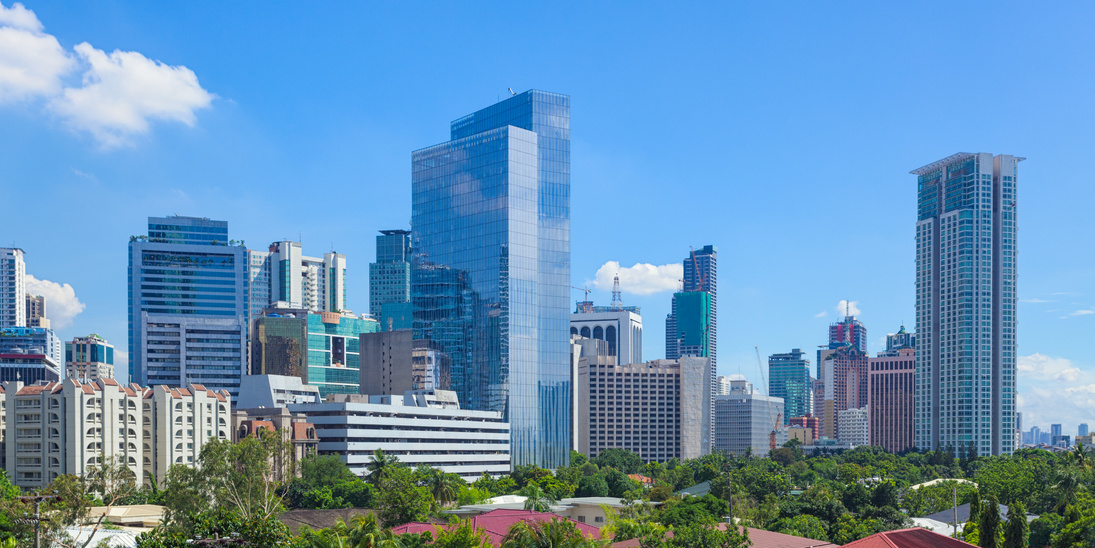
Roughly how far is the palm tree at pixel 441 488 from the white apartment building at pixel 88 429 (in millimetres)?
37752

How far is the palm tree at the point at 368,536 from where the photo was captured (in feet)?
193

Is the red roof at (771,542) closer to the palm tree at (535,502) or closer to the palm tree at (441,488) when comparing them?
the palm tree at (535,502)

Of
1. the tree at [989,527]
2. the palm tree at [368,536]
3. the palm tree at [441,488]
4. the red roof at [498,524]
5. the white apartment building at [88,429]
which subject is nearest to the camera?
the palm tree at [368,536]

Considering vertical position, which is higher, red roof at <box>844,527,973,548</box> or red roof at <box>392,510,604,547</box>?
red roof at <box>844,527,973,548</box>

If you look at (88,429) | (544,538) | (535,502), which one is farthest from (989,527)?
(88,429)

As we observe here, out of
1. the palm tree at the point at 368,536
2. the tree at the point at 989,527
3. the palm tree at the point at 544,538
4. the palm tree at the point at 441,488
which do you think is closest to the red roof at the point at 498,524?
the palm tree at the point at 544,538

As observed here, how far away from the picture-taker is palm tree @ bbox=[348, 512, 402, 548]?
58963 mm

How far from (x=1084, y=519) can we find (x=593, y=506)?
63196 mm

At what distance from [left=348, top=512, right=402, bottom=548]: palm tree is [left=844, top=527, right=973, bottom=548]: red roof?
3297 centimetres

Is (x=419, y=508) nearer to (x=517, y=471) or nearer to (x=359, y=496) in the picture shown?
(x=359, y=496)

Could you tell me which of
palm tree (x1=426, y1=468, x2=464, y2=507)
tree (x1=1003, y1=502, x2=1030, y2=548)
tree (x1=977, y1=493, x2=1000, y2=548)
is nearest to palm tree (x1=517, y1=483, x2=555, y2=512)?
palm tree (x1=426, y1=468, x2=464, y2=507)

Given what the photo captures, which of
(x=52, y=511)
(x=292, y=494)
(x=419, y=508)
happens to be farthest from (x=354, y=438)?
(x=52, y=511)

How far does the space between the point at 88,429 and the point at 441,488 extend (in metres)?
50.7

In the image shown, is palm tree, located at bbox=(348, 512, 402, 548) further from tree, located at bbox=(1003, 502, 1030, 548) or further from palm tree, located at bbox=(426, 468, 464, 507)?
palm tree, located at bbox=(426, 468, 464, 507)
